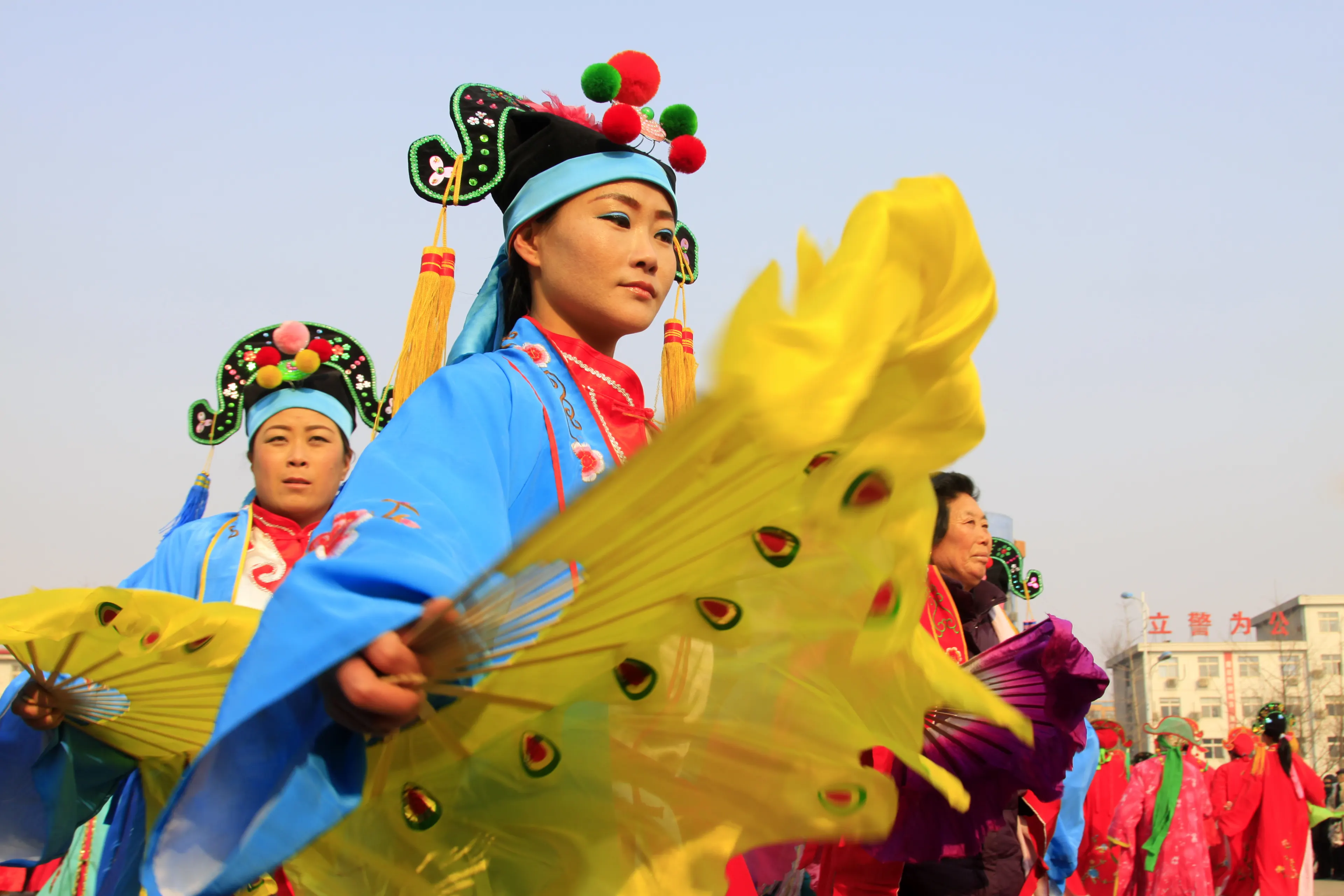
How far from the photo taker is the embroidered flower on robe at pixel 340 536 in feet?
4.76

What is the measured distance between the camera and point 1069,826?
183 inches

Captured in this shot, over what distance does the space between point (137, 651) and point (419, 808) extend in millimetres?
647

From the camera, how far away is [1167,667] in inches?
2426

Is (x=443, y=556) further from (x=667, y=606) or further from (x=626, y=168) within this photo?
(x=626, y=168)

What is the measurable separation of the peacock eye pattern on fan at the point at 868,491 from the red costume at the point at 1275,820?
9824mm

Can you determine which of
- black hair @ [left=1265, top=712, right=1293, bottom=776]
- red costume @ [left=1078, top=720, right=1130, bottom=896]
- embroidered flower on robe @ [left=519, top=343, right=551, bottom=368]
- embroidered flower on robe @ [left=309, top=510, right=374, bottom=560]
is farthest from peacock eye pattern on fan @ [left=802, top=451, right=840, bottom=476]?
black hair @ [left=1265, top=712, right=1293, bottom=776]

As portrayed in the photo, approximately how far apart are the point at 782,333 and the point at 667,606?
0.39m

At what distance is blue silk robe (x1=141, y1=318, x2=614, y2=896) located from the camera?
4.33ft

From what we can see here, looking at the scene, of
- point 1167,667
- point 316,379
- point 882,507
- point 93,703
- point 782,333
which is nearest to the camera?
point 782,333

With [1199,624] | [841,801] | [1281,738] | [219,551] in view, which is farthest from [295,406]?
[1199,624]

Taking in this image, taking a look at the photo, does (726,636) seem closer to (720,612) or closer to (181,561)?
(720,612)

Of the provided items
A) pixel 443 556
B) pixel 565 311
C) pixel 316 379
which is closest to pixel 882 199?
pixel 443 556

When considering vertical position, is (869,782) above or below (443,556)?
below

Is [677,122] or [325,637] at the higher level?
[677,122]
